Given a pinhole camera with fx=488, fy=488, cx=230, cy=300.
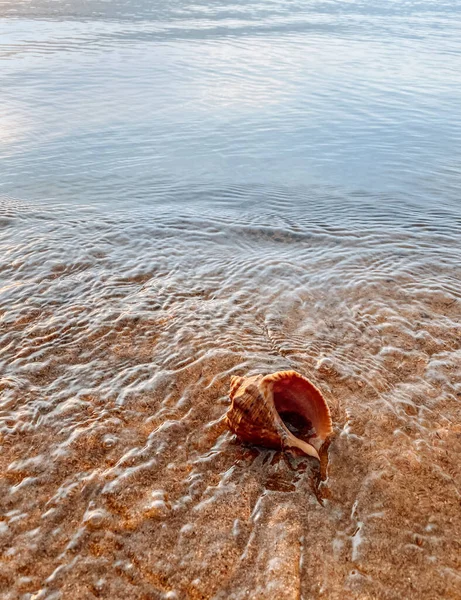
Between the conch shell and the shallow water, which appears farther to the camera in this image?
the conch shell

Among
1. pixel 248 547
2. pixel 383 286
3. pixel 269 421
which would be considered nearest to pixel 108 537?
pixel 248 547

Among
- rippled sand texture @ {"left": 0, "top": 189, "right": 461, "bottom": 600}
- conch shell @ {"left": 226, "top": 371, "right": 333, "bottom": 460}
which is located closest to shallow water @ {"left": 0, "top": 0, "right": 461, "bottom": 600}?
rippled sand texture @ {"left": 0, "top": 189, "right": 461, "bottom": 600}

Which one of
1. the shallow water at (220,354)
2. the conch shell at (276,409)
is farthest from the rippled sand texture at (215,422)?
the conch shell at (276,409)

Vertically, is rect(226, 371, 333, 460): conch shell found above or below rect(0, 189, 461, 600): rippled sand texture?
above

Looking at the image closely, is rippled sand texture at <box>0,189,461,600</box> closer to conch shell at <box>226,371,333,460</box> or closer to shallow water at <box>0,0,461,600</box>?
shallow water at <box>0,0,461,600</box>

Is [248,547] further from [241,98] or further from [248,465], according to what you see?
[241,98]
